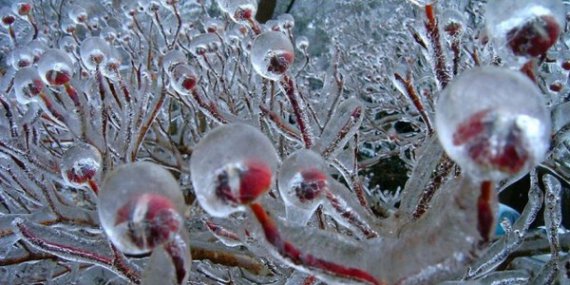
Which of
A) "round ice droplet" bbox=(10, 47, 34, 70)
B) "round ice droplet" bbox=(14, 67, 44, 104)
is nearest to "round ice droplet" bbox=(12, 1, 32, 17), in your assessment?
"round ice droplet" bbox=(10, 47, 34, 70)

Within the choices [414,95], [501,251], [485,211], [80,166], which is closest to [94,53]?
[80,166]

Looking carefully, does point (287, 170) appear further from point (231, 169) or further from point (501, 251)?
point (501, 251)

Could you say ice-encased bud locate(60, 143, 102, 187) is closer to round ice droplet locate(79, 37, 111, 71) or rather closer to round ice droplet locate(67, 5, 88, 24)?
round ice droplet locate(79, 37, 111, 71)

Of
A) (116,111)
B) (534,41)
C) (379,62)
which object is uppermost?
(534,41)

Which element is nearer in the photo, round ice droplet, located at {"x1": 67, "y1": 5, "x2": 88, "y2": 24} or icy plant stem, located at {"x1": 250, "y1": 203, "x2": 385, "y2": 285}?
icy plant stem, located at {"x1": 250, "y1": 203, "x2": 385, "y2": 285}

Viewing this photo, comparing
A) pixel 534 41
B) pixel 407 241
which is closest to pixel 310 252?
pixel 407 241

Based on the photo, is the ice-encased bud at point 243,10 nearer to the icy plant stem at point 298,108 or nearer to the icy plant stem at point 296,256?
the icy plant stem at point 298,108

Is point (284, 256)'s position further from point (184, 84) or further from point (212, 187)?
point (184, 84)
